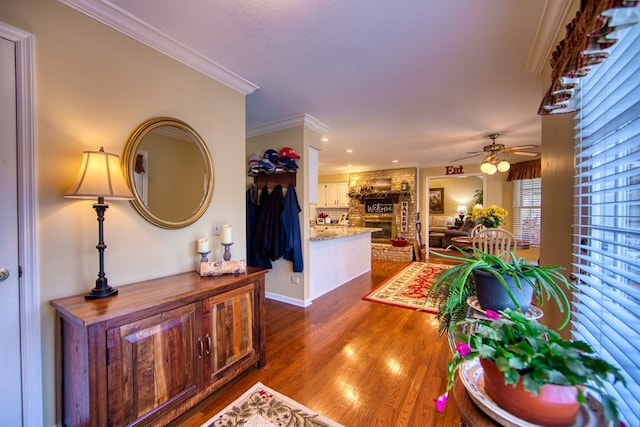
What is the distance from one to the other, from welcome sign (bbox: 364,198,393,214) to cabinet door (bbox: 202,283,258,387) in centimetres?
569

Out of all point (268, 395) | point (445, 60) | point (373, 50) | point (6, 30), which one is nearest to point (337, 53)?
point (373, 50)

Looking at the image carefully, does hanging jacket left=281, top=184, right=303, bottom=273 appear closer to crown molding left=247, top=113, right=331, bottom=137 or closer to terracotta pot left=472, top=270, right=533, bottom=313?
crown molding left=247, top=113, right=331, bottom=137

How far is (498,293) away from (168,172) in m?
2.13

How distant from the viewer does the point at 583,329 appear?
3.74 ft

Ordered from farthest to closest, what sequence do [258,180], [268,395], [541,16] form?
[258,180] → [268,395] → [541,16]

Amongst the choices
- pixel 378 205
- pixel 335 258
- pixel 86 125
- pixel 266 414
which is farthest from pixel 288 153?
pixel 378 205

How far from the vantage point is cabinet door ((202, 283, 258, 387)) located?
1.69 meters

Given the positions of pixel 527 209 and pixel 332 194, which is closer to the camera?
pixel 527 209

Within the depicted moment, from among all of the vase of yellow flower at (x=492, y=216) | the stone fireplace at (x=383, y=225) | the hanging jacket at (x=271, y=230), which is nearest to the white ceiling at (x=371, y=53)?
the hanging jacket at (x=271, y=230)

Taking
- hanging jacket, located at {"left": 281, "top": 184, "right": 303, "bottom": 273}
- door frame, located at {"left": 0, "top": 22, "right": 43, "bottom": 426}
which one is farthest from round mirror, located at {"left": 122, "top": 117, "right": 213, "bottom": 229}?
hanging jacket, located at {"left": 281, "top": 184, "right": 303, "bottom": 273}

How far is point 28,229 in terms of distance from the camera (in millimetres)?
1339

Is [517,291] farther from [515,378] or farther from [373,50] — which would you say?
[373,50]

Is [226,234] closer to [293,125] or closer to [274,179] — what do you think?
[274,179]

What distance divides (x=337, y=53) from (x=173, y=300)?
2.06 m
